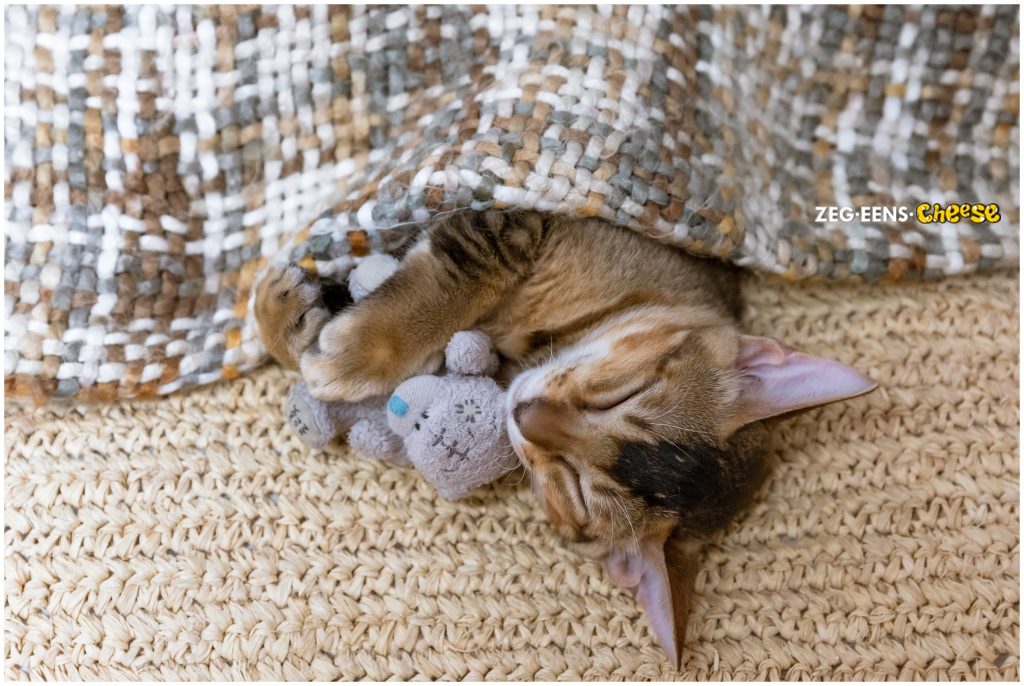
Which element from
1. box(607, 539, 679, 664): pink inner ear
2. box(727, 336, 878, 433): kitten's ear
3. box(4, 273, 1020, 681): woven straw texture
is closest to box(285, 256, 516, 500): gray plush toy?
box(4, 273, 1020, 681): woven straw texture

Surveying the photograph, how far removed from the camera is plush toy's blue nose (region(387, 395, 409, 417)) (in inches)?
43.2

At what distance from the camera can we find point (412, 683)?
3.89 feet

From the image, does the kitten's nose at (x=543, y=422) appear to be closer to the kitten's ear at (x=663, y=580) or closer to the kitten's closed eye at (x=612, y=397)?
the kitten's closed eye at (x=612, y=397)

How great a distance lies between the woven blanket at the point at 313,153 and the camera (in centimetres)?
118

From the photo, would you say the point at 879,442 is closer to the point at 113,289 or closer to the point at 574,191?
the point at 574,191

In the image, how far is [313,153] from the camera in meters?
1.34

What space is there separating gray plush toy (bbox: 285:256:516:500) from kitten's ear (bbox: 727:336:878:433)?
37 centimetres

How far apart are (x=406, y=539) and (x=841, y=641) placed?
716mm

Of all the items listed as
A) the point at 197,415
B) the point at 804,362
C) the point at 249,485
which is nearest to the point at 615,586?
the point at 804,362

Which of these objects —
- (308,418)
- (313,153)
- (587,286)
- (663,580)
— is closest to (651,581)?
(663,580)

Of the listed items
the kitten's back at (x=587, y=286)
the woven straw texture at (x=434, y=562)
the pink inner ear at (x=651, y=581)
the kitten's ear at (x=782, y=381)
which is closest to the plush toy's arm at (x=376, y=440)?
the woven straw texture at (x=434, y=562)

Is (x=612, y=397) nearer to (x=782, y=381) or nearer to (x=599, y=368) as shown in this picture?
(x=599, y=368)

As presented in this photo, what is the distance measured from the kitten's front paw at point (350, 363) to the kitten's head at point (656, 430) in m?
0.19

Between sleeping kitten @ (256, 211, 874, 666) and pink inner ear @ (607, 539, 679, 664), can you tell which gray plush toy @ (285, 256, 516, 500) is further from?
pink inner ear @ (607, 539, 679, 664)
